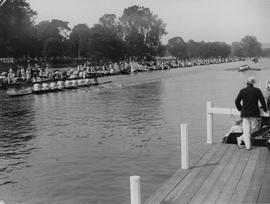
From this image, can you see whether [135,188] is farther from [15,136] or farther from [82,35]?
[82,35]

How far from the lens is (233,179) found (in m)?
10.6

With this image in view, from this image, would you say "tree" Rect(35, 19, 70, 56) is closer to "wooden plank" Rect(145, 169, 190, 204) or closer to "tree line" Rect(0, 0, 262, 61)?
"tree line" Rect(0, 0, 262, 61)

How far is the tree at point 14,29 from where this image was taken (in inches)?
3816

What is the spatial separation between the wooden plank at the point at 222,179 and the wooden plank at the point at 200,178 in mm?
340

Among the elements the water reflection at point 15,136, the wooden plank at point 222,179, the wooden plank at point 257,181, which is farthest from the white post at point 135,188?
the water reflection at point 15,136

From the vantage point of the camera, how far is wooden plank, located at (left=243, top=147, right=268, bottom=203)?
30.3 feet

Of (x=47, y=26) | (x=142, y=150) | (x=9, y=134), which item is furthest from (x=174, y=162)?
(x=47, y=26)

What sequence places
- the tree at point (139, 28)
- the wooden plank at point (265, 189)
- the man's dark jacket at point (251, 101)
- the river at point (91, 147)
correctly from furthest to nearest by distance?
the tree at point (139, 28) → the river at point (91, 147) → the man's dark jacket at point (251, 101) → the wooden plank at point (265, 189)

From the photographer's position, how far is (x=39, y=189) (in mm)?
14117

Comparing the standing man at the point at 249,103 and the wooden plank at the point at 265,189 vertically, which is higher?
the standing man at the point at 249,103

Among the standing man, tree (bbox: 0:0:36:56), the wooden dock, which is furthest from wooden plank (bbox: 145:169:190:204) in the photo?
tree (bbox: 0:0:36:56)

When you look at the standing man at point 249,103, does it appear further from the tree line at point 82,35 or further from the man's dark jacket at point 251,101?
the tree line at point 82,35

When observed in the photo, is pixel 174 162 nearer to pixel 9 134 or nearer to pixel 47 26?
pixel 9 134

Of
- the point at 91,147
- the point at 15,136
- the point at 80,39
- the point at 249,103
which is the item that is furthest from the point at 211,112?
the point at 80,39
